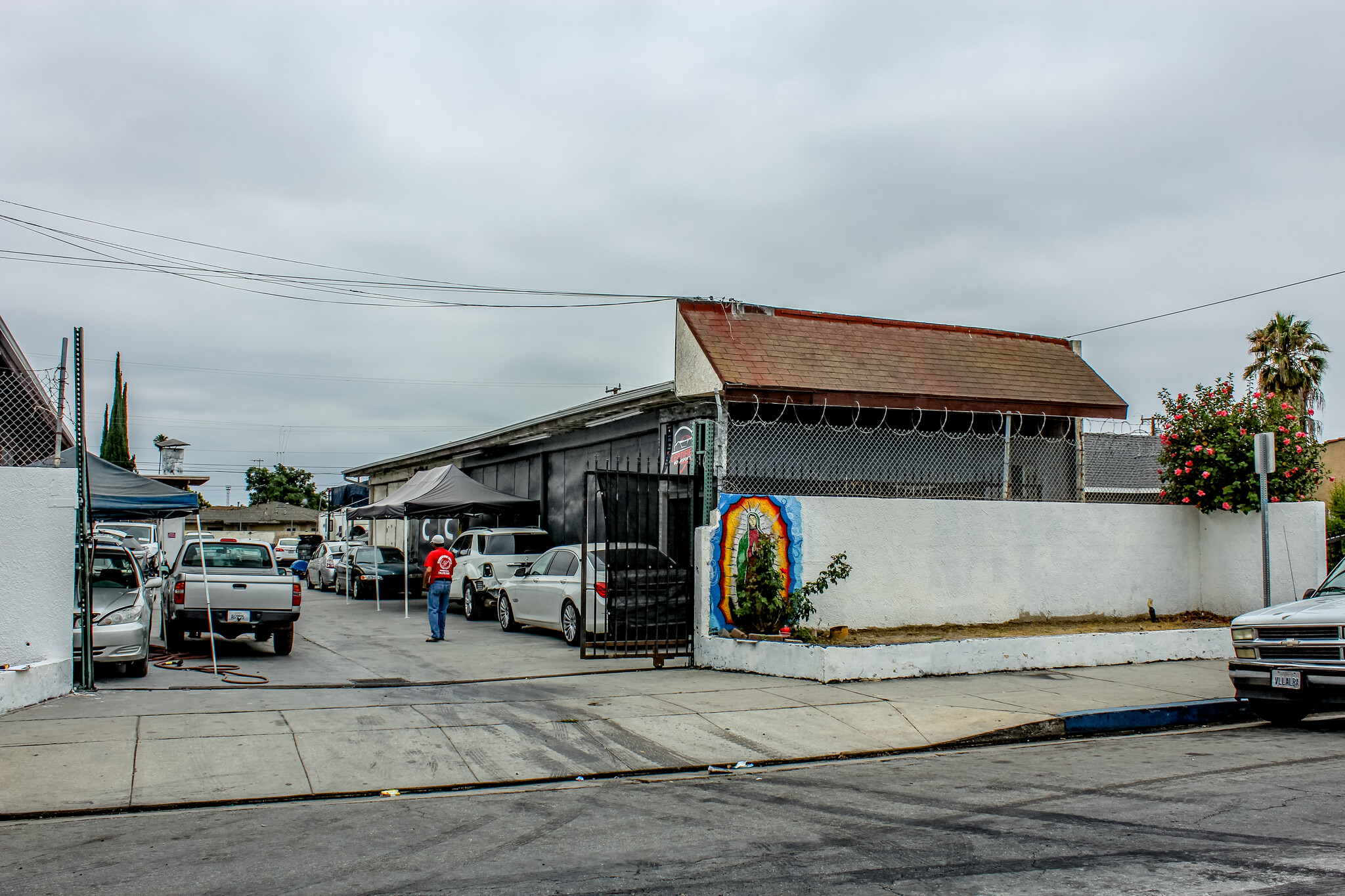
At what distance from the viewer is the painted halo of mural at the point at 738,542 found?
1169 centimetres

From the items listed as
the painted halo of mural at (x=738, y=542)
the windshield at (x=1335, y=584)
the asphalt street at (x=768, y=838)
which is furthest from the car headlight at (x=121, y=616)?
the windshield at (x=1335, y=584)

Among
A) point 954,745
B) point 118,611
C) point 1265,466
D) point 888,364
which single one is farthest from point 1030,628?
point 118,611

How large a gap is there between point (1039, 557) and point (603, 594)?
5847mm

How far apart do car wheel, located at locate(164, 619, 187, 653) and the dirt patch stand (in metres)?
8.36

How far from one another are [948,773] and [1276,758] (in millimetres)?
2632

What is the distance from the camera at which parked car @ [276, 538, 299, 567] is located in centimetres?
3741

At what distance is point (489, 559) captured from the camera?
61.6 ft

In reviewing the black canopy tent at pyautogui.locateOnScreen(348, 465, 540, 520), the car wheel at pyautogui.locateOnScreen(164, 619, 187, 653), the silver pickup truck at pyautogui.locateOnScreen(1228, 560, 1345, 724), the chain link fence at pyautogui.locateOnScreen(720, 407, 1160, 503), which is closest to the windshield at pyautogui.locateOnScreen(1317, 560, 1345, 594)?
the silver pickup truck at pyautogui.locateOnScreen(1228, 560, 1345, 724)

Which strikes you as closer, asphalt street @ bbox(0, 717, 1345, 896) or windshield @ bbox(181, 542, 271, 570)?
asphalt street @ bbox(0, 717, 1345, 896)

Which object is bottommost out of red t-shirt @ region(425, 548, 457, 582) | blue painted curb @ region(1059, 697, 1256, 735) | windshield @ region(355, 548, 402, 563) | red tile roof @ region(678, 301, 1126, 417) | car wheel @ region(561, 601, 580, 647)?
blue painted curb @ region(1059, 697, 1256, 735)

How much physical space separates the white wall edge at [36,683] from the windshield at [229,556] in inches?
164

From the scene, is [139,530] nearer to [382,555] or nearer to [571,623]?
[382,555]

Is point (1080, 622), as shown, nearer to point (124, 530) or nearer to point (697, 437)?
point (697, 437)

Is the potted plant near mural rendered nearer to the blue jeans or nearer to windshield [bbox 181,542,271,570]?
the blue jeans
